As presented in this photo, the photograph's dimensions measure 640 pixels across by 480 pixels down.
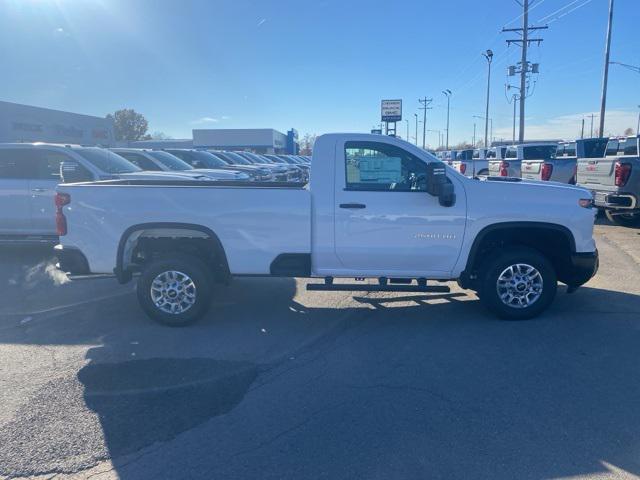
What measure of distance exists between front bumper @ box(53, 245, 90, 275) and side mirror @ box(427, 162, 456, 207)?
388 cm

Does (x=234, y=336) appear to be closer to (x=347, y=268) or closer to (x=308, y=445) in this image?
(x=347, y=268)

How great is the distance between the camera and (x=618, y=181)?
1139cm

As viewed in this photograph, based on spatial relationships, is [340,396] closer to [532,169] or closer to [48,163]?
[48,163]

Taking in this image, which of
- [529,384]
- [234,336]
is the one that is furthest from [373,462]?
[234,336]

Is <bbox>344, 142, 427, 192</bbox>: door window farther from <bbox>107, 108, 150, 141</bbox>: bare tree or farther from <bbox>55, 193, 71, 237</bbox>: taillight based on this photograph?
<bbox>107, 108, 150, 141</bbox>: bare tree

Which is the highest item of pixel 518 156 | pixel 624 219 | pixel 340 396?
pixel 518 156

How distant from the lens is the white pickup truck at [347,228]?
18.2 ft

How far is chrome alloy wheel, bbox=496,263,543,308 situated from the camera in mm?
5695

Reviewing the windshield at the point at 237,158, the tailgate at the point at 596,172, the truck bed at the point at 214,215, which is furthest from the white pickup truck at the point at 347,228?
the windshield at the point at 237,158

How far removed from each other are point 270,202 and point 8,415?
2.99m

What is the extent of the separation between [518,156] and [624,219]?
8.80 m

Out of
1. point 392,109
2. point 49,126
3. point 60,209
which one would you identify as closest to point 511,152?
point 392,109

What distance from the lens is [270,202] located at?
5.52m

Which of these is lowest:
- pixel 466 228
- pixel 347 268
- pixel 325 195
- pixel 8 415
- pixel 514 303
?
pixel 8 415
